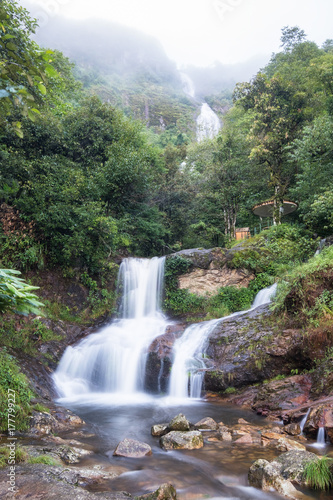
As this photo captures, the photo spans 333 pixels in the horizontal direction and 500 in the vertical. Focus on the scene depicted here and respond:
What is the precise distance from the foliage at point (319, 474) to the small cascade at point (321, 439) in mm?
1396

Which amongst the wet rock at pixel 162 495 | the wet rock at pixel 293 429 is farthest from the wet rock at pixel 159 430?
the wet rock at pixel 162 495

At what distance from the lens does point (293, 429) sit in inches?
211

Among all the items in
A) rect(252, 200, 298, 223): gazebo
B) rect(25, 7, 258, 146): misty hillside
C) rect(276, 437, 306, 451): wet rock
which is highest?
rect(25, 7, 258, 146): misty hillside

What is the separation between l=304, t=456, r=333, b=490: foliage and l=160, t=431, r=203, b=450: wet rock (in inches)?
73.2

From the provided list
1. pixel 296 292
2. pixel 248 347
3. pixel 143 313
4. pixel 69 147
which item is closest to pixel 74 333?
pixel 143 313

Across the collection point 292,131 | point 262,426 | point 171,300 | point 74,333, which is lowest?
point 262,426

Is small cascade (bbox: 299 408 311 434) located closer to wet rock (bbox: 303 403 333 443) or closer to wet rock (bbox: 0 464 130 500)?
wet rock (bbox: 303 403 333 443)

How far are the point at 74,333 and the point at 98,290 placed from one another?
2710 millimetres

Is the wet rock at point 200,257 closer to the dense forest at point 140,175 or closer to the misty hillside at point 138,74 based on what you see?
the dense forest at point 140,175

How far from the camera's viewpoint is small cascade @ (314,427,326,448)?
15.6 feet

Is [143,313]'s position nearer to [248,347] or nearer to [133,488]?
[248,347]

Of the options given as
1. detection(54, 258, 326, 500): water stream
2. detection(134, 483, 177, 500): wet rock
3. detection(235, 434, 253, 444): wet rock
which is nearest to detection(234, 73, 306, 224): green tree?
detection(54, 258, 326, 500): water stream

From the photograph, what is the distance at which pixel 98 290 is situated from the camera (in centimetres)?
1352

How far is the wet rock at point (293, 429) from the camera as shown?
5312 millimetres
